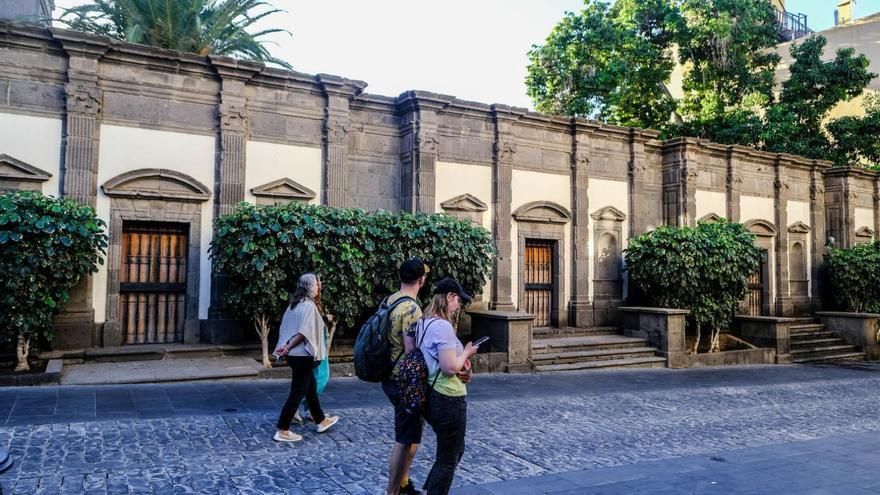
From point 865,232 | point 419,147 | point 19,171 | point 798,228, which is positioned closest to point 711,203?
point 798,228

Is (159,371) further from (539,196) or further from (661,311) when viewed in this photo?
(661,311)

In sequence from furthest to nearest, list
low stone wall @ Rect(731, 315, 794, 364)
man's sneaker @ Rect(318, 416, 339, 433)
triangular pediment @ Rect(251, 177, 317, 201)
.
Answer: low stone wall @ Rect(731, 315, 794, 364) → triangular pediment @ Rect(251, 177, 317, 201) → man's sneaker @ Rect(318, 416, 339, 433)

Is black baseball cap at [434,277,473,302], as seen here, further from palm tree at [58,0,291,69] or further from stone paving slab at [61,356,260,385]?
palm tree at [58,0,291,69]

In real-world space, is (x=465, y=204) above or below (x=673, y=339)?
above

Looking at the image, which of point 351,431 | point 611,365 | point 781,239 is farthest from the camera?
point 781,239

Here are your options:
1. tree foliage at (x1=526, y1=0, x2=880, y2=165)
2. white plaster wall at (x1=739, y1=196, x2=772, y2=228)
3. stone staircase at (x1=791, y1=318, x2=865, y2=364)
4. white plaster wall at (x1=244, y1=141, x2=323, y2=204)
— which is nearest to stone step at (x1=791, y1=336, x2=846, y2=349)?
stone staircase at (x1=791, y1=318, x2=865, y2=364)

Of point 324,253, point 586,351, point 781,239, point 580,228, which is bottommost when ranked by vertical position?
point 586,351

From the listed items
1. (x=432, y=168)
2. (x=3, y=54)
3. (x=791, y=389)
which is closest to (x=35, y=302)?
(x=3, y=54)

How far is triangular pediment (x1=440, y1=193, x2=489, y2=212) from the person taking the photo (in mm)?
14031

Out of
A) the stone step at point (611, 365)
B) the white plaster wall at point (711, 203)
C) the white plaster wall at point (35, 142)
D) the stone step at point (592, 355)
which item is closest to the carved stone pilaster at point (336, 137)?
the white plaster wall at point (35, 142)

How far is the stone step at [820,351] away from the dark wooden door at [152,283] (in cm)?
1451

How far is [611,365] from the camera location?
1316cm

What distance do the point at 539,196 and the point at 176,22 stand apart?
10198 millimetres

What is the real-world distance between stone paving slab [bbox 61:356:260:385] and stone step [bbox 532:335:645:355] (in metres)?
5.90
